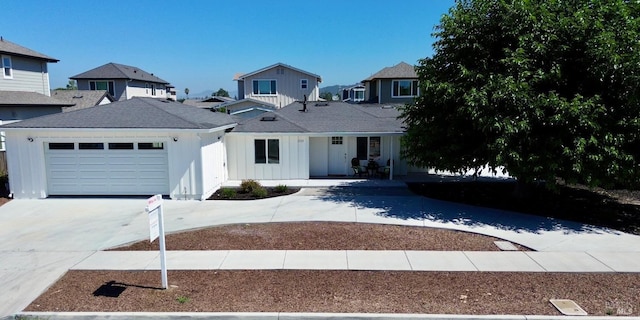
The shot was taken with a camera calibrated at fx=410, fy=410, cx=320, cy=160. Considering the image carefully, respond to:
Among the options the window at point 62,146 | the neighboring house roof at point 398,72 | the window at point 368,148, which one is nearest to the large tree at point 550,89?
the window at point 368,148

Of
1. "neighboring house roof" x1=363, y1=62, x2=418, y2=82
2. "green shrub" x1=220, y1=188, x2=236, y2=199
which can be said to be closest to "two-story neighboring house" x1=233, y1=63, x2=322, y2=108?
"neighboring house roof" x1=363, y1=62, x2=418, y2=82

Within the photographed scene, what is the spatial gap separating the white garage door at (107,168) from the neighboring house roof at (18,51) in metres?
12.7

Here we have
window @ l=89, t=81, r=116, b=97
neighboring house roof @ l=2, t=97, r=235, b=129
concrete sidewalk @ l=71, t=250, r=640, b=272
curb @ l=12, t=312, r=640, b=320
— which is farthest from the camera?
window @ l=89, t=81, r=116, b=97

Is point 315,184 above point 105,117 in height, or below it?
below

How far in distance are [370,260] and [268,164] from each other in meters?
10.1

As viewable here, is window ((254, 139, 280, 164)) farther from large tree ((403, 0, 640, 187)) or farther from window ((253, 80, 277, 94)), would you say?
window ((253, 80, 277, 94))

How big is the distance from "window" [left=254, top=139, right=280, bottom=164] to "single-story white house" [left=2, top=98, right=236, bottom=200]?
324cm

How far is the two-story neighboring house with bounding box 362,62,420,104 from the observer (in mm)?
34812

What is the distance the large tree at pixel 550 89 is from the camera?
1038 centimetres

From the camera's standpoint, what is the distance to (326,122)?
19.6m

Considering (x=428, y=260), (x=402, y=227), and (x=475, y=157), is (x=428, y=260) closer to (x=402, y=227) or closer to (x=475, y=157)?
(x=402, y=227)

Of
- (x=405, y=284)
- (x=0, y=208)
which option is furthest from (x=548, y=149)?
(x=0, y=208)

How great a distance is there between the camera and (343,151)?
19250 mm

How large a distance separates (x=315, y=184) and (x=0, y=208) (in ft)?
35.5
